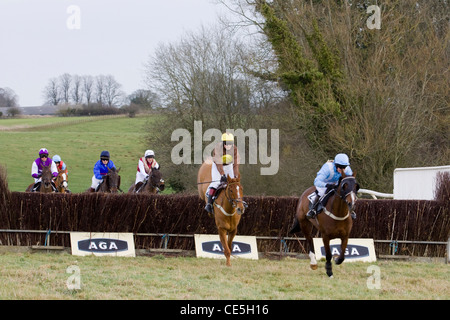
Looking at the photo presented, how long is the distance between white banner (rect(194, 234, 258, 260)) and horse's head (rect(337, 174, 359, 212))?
354 centimetres

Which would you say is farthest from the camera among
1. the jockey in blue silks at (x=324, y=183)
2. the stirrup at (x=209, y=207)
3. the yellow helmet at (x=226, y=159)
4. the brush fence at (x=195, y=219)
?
the brush fence at (x=195, y=219)

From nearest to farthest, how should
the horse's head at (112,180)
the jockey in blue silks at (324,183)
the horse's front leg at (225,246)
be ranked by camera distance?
the jockey in blue silks at (324,183)
the horse's front leg at (225,246)
the horse's head at (112,180)

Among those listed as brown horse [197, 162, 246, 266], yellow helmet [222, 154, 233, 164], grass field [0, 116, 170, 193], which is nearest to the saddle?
brown horse [197, 162, 246, 266]

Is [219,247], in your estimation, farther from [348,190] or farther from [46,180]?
[46,180]

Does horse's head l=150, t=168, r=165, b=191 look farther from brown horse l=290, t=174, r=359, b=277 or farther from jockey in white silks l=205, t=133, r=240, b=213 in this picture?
brown horse l=290, t=174, r=359, b=277

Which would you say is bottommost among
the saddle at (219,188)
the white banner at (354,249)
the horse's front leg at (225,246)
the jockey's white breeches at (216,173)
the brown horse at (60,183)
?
the white banner at (354,249)

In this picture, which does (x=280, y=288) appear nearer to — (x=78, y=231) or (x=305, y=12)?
(x=78, y=231)

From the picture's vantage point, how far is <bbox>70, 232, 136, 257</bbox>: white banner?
40.1 feet

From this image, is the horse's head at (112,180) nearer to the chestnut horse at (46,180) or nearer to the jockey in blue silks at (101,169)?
the jockey in blue silks at (101,169)

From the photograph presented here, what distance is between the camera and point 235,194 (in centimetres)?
1036

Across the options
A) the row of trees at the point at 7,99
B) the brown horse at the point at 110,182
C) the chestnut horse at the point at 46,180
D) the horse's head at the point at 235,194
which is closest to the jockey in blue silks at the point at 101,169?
the brown horse at the point at 110,182

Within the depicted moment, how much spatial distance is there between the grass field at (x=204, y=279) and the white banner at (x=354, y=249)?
1.40 ft

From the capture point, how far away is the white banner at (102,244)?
1221 centimetres

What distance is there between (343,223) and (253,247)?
323 centimetres
